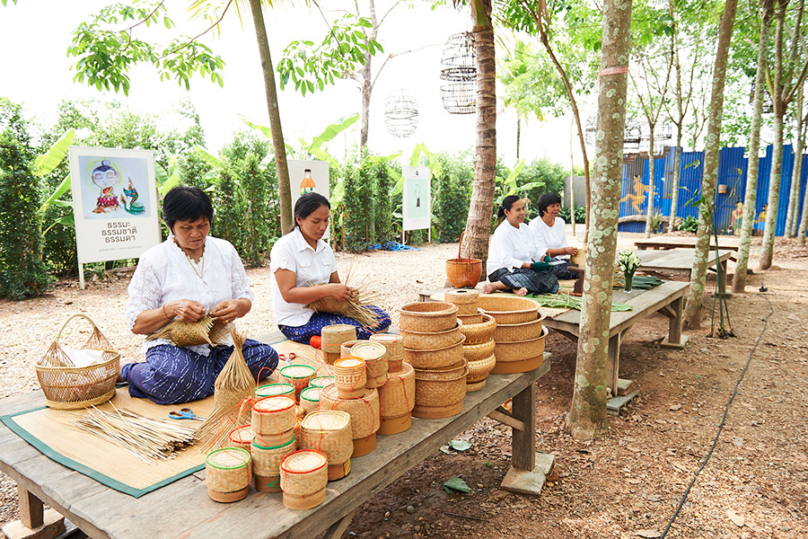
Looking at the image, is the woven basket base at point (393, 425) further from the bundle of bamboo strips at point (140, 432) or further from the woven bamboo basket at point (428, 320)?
the bundle of bamboo strips at point (140, 432)

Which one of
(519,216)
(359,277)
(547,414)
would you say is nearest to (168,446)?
(547,414)

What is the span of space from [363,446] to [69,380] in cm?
131

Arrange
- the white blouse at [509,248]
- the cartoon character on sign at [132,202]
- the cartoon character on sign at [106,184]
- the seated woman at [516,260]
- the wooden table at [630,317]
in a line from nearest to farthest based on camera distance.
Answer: the wooden table at [630,317] < the seated woman at [516,260] < the white blouse at [509,248] < the cartoon character on sign at [106,184] < the cartoon character on sign at [132,202]

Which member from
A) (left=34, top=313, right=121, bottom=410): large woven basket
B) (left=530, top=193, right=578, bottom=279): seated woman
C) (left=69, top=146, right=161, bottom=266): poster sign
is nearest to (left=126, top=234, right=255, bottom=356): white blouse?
(left=34, top=313, right=121, bottom=410): large woven basket

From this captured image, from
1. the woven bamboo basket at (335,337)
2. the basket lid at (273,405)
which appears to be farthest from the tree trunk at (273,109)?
the basket lid at (273,405)

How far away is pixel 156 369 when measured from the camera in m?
2.16

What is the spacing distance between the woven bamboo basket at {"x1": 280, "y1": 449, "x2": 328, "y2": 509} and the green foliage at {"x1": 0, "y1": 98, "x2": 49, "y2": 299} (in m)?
6.58

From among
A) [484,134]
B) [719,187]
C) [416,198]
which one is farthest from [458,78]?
[719,187]

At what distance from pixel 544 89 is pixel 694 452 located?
446 inches

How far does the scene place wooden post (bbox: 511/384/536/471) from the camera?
8.39 ft

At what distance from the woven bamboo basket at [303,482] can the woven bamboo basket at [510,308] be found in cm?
119

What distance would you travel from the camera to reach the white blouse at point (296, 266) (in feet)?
9.93

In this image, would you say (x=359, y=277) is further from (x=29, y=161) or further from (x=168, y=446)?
(x=168, y=446)

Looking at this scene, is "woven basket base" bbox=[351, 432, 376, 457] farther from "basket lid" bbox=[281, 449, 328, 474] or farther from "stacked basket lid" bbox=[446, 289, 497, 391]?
"stacked basket lid" bbox=[446, 289, 497, 391]
